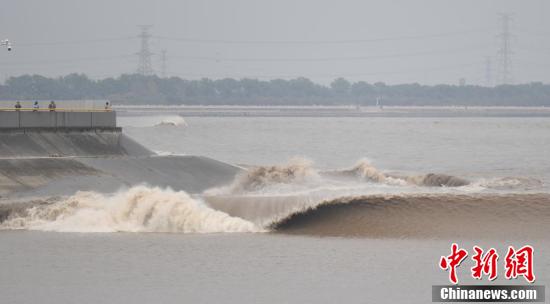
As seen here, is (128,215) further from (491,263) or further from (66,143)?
(491,263)

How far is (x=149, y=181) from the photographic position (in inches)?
2119

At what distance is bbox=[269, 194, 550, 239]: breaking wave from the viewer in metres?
42.6

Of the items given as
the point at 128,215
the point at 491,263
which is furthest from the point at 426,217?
the point at 128,215

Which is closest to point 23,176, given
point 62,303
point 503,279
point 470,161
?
point 62,303

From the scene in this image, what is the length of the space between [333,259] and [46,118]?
963 inches

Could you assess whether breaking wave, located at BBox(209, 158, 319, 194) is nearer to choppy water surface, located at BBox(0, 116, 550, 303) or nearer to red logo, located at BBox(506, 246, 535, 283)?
choppy water surface, located at BBox(0, 116, 550, 303)

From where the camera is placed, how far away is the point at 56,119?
2266 inches

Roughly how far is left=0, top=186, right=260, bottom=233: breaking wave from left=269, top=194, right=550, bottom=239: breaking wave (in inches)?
89.0

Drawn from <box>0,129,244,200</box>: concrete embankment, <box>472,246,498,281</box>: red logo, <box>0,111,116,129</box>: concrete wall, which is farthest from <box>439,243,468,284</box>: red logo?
<box>0,111,116,129</box>: concrete wall

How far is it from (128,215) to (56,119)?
14451mm

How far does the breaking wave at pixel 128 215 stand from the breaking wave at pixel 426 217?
7.42ft

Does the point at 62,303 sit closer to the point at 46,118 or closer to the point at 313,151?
the point at 46,118

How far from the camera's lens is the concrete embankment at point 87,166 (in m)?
50.0

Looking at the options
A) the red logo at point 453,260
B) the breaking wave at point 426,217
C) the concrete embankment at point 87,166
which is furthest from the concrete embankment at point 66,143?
the red logo at point 453,260
